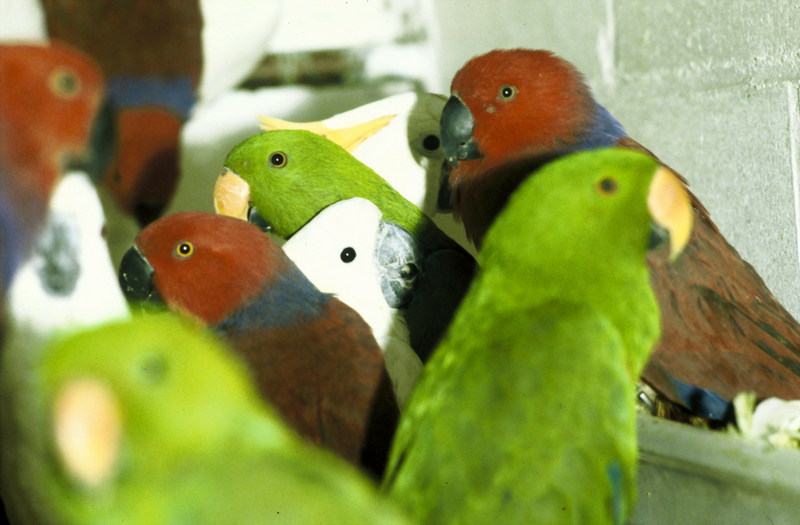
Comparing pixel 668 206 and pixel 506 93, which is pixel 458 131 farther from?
pixel 668 206

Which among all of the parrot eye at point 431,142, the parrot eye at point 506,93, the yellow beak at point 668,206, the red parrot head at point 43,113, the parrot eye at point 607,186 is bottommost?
the parrot eye at point 431,142

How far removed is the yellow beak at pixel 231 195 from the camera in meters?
0.82

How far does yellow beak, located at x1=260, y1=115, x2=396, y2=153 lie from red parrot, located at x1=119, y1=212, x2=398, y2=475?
0.22 m

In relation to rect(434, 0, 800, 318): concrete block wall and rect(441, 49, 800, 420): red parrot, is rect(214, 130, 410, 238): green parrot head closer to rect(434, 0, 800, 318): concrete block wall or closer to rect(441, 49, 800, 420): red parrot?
rect(441, 49, 800, 420): red parrot

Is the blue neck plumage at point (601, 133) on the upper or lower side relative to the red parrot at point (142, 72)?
lower

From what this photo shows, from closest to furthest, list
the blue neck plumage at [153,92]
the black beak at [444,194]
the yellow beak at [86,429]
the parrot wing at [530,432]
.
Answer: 1. the yellow beak at [86,429]
2. the parrot wing at [530,432]
3. the blue neck plumage at [153,92]
4. the black beak at [444,194]

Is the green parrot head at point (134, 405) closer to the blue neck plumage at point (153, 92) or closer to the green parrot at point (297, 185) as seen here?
the blue neck plumage at point (153, 92)

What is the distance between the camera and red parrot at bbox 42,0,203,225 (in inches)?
20.7

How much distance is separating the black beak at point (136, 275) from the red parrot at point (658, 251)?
12.1 inches

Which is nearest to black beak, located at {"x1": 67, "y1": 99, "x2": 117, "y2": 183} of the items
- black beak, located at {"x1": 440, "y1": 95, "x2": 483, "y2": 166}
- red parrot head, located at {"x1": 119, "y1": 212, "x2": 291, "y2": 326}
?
red parrot head, located at {"x1": 119, "y1": 212, "x2": 291, "y2": 326}

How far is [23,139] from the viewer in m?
0.42

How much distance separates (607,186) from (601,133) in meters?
0.32

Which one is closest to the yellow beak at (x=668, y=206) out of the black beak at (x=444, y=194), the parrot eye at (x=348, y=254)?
the parrot eye at (x=348, y=254)

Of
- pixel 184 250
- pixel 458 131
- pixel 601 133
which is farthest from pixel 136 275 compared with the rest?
pixel 601 133
